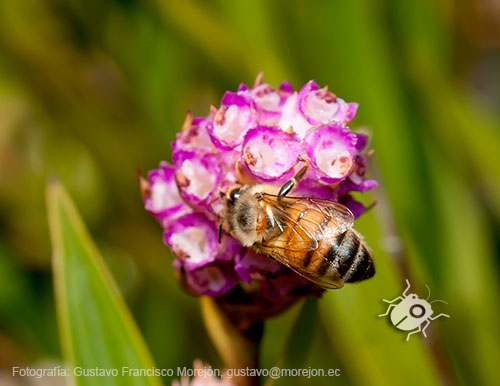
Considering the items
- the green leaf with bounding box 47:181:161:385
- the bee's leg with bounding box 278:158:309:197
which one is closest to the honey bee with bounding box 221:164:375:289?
the bee's leg with bounding box 278:158:309:197

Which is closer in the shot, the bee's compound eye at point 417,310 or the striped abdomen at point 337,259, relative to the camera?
the striped abdomen at point 337,259

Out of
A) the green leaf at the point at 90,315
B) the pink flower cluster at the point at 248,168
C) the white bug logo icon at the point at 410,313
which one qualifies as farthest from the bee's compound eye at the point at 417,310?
the green leaf at the point at 90,315

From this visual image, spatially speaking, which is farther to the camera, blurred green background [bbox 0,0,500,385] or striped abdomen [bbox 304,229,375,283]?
blurred green background [bbox 0,0,500,385]

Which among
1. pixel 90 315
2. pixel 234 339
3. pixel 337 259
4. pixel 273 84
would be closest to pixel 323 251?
pixel 337 259

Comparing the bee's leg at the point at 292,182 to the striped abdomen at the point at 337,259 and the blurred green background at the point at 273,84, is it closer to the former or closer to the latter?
the striped abdomen at the point at 337,259

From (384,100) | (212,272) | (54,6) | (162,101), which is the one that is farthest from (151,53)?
(212,272)

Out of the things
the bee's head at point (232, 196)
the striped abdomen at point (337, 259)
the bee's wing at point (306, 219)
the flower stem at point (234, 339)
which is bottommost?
the flower stem at point (234, 339)

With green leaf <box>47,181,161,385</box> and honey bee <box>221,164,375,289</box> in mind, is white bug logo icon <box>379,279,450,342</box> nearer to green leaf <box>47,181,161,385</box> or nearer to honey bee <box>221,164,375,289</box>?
honey bee <box>221,164,375,289</box>
